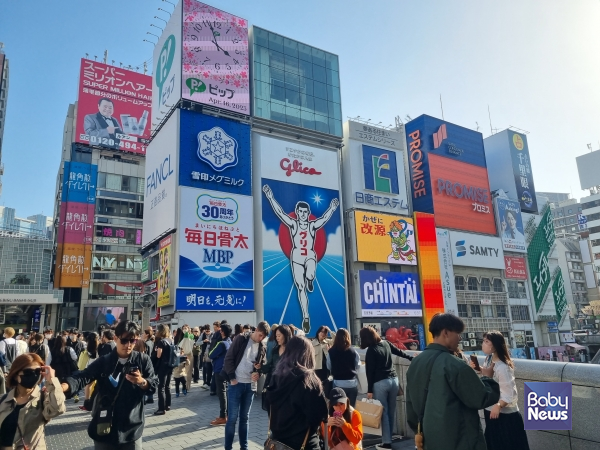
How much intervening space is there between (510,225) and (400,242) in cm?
1881

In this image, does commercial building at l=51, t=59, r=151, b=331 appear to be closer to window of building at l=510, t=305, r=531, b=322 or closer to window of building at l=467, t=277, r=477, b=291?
window of building at l=467, t=277, r=477, b=291

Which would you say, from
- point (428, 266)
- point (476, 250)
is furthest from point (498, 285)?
point (428, 266)

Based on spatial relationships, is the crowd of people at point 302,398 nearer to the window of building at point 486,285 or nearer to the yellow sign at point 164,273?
the yellow sign at point 164,273

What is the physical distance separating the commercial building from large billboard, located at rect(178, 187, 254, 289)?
20.4 m

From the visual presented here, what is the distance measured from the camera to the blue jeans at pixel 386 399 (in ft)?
19.8

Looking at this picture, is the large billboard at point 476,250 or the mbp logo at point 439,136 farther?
the mbp logo at point 439,136

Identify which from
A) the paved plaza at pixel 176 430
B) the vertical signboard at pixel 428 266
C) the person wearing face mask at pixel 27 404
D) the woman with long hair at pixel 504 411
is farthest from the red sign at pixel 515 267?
the person wearing face mask at pixel 27 404

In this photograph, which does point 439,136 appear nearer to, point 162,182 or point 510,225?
point 510,225

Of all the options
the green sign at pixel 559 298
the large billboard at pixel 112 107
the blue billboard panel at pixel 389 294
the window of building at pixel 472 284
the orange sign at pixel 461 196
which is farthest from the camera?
the green sign at pixel 559 298

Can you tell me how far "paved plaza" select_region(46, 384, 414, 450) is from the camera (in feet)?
22.3

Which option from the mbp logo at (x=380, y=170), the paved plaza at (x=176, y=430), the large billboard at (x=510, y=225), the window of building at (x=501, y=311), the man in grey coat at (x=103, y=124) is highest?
the man in grey coat at (x=103, y=124)

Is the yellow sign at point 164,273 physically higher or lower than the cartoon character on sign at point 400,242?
lower

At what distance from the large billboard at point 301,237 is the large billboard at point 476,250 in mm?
15289

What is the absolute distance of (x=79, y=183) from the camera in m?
47.7
